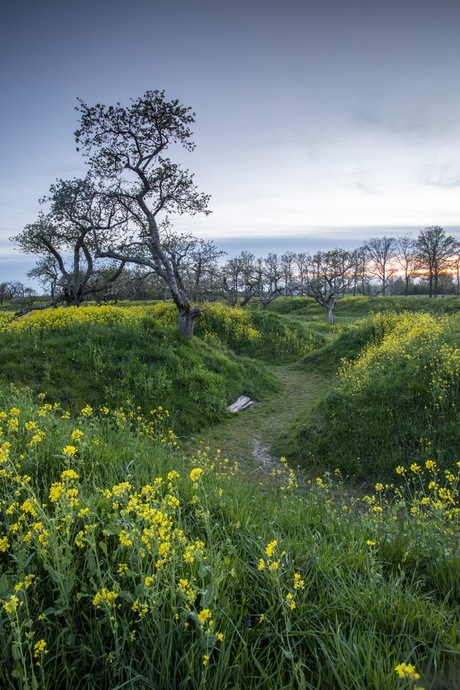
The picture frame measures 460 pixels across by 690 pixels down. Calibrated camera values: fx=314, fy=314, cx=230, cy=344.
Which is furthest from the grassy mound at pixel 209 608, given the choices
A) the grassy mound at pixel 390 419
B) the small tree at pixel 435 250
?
the small tree at pixel 435 250

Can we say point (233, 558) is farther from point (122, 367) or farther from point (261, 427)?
point (122, 367)

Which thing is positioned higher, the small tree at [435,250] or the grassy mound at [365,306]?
the small tree at [435,250]

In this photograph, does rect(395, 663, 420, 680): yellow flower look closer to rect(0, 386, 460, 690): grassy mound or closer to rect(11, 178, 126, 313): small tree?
rect(0, 386, 460, 690): grassy mound

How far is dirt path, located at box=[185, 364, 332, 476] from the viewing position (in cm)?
792

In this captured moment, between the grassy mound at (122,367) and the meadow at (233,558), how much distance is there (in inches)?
20.5

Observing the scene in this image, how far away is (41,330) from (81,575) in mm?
10790

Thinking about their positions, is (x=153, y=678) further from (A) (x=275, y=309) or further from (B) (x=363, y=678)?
(A) (x=275, y=309)

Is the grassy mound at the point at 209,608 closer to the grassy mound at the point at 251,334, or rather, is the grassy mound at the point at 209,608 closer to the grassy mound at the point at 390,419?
the grassy mound at the point at 390,419

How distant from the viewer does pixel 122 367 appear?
10.1 metres

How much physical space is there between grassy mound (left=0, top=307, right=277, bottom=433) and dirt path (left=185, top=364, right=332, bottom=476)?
62 cm

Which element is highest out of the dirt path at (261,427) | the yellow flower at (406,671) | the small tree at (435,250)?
the small tree at (435,250)

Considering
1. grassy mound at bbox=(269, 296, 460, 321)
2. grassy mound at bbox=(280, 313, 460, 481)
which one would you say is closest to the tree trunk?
grassy mound at bbox=(280, 313, 460, 481)

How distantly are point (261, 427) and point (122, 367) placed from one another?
4802 millimetres

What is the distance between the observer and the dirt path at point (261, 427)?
792cm
